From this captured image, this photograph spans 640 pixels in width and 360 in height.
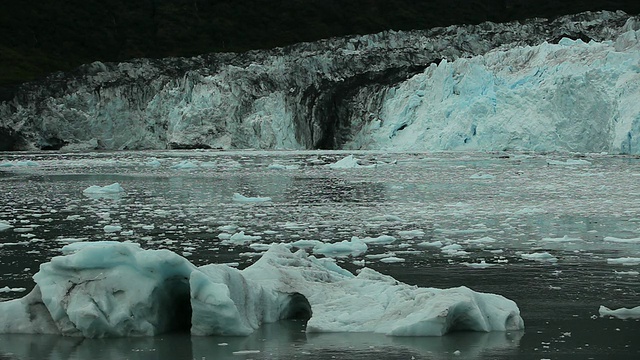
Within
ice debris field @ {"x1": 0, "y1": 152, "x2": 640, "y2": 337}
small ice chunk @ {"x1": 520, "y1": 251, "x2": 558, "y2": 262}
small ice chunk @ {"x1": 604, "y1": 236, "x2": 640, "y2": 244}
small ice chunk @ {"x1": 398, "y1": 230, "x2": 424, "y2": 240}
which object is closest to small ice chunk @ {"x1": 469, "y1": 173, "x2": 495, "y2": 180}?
ice debris field @ {"x1": 0, "y1": 152, "x2": 640, "y2": 337}

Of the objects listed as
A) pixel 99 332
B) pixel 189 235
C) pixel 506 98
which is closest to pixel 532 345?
pixel 99 332

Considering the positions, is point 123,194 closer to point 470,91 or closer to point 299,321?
point 299,321

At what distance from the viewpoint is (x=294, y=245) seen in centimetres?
974

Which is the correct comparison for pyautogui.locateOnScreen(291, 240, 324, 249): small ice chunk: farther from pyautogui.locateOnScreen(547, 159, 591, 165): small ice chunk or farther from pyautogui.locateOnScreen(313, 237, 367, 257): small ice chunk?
pyautogui.locateOnScreen(547, 159, 591, 165): small ice chunk

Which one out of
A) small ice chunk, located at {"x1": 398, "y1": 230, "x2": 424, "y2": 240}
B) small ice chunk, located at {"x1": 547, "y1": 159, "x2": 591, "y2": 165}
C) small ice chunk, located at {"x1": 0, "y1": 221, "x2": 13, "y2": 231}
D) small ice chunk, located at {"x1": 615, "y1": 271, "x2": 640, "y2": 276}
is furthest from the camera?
small ice chunk, located at {"x1": 547, "y1": 159, "x2": 591, "y2": 165}

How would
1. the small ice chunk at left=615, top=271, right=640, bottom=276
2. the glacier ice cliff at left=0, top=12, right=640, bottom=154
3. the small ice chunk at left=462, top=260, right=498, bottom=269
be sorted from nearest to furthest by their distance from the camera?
the small ice chunk at left=615, top=271, right=640, bottom=276 < the small ice chunk at left=462, top=260, right=498, bottom=269 < the glacier ice cliff at left=0, top=12, right=640, bottom=154

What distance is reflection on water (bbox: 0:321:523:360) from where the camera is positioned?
527 centimetres

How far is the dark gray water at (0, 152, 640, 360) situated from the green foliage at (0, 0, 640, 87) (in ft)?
200

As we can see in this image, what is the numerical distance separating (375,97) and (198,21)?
2063 inches

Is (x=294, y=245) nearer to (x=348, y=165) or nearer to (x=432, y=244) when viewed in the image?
(x=432, y=244)

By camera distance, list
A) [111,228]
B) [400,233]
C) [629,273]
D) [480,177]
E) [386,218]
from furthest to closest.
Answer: [480,177], [386,218], [111,228], [400,233], [629,273]

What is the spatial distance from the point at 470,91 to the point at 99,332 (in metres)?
29.6

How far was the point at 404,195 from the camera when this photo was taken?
1655 cm

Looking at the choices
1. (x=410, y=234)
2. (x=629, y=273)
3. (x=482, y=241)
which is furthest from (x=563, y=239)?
(x=629, y=273)
